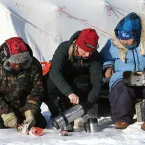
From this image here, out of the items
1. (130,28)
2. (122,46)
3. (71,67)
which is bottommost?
(71,67)

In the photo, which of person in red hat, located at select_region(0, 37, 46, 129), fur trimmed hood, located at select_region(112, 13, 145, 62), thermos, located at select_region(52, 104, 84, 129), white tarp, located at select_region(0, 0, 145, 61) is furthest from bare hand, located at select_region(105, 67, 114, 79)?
white tarp, located at select_region(0, 0, 145, 61)

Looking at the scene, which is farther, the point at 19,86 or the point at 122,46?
the point at 122,46

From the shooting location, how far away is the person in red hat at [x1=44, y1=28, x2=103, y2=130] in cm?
297

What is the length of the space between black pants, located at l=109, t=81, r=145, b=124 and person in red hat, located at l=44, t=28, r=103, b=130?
13 centimetres

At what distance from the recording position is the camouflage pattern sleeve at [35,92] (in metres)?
2.92

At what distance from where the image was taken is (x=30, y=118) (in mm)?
2824

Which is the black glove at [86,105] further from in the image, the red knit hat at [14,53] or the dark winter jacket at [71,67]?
the red knit hat at [14,53]

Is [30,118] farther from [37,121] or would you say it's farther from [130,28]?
[130,28]

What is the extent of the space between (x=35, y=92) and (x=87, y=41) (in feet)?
1.68

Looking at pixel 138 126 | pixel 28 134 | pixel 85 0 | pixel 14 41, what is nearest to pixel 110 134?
pixel 138 126

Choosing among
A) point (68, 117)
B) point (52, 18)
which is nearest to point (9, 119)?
point (68, 117)

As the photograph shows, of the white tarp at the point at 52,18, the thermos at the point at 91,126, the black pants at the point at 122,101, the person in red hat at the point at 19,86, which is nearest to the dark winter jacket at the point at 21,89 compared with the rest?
the person in red hat at the point at 19,86

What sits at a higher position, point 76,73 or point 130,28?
point 130,28

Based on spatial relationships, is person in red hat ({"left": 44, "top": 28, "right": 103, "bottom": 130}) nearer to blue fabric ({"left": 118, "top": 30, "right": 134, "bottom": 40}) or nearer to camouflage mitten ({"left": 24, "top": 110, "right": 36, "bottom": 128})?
blue fabric ({"left": 118, "top": 30, "right": 134, "bottom": 40})
